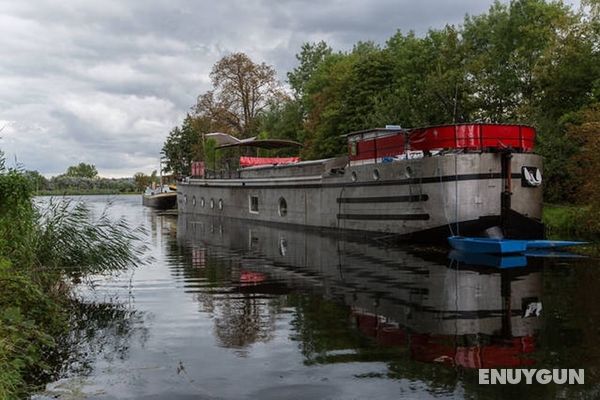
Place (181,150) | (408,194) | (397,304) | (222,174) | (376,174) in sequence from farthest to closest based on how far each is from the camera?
(181,150) → (222,174) → (376,174) → (408,194) → (397,304)

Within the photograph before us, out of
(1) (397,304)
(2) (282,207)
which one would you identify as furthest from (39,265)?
(2) (282,207)

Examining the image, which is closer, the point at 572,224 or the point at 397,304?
the point at 397,304

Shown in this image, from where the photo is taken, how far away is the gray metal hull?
20312 mm

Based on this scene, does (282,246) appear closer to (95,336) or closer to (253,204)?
(95,336)

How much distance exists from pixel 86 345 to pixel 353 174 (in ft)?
58.5

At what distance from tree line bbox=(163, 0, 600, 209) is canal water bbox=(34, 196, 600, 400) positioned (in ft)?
29.8

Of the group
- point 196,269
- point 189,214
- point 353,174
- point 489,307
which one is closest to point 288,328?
point 489,307

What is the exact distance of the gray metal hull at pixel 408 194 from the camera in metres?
20.3

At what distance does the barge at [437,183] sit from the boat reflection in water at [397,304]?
1.90 meters

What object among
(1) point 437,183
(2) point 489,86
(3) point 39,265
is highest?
(2) point 489,86

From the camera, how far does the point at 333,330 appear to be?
9.49 metres

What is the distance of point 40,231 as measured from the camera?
1162 centimetres

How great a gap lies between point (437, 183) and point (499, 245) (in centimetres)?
351

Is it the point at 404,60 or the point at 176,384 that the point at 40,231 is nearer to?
the point at 176,384
